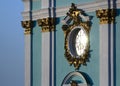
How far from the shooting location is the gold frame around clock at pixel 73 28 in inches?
745

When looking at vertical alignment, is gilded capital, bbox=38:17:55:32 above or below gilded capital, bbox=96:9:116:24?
below

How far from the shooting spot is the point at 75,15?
63.2 feet

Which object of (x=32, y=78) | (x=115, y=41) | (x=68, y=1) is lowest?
(x=32, y=78)

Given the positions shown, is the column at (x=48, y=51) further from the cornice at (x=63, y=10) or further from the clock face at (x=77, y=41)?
the clock face at (x=77, y=41)

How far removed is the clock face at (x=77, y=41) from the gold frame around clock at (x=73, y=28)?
10cm

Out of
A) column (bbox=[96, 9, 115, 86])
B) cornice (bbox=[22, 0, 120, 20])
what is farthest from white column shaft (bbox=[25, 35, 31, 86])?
column (bbox=[96, 9, 115, 86])

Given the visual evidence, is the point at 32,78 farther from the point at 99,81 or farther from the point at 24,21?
→ the point at 99,81

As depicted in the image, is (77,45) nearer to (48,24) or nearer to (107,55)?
→ (48,24)

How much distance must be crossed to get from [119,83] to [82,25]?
225 centimetres

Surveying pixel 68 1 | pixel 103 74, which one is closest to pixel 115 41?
pixel 103 74

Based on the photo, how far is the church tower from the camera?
18.2 meters

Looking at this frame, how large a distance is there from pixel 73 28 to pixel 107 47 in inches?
63.7

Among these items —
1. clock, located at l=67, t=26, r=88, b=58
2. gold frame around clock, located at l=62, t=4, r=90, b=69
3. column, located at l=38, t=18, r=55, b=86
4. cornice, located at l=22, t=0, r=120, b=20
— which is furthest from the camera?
column, located at l=38, t=18, r=55, b=86

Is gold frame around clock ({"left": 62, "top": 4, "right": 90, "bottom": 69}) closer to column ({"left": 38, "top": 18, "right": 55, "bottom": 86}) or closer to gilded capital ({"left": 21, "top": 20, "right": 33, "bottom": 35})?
column ({"left": 38, "top": 18, "right": 55, "bottom": 86})
